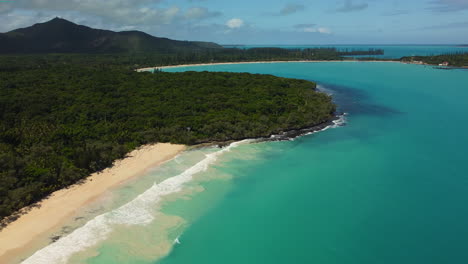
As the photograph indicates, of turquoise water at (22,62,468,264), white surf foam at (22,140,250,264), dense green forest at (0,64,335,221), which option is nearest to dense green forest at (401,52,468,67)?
dense green forest at (0,64,335,221)

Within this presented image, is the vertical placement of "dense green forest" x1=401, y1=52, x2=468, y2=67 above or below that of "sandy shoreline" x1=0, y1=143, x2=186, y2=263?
above

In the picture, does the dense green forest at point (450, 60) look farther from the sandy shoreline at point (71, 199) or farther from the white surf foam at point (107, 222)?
the white surf foam at point (107, 222)

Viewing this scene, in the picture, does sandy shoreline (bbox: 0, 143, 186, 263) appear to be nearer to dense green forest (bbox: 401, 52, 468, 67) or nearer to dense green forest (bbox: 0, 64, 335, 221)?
dense green forest (bbox: 0, 64, 335, 221)

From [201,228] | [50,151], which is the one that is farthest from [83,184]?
[201,228]

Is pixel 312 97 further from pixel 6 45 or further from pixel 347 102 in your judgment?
pixel 6 45

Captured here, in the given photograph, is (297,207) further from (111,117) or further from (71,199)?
(111,117)

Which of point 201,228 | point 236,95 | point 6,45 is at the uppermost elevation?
point 6,45
